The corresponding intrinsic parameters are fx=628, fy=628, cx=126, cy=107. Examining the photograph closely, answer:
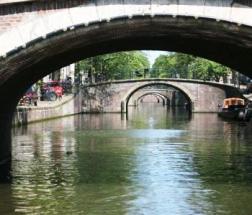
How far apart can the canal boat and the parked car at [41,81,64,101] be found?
589 inches

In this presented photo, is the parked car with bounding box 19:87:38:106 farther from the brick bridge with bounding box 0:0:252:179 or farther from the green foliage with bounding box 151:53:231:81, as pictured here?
the brick bridge with bounding box 0:0:252:179

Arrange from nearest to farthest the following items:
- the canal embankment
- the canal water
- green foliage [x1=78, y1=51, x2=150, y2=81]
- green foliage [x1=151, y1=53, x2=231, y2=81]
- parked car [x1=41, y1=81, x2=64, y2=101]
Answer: the canal water < the canal embankment < parked car [x1=41, y1=81, x2=64, y2=101] < green foliage [x1=78, y1=51, x2=150, y2=81] < green foliage [x1=151, y1=53, x2=231, y2=81]

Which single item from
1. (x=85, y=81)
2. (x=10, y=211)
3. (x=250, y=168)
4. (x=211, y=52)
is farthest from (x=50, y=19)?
(x=85, y=81)

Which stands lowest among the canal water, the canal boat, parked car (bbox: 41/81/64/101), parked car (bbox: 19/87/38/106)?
the canal water

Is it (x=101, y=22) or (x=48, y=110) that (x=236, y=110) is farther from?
(x=101, y=22)

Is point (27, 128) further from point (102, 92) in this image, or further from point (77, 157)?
point (102, 92)

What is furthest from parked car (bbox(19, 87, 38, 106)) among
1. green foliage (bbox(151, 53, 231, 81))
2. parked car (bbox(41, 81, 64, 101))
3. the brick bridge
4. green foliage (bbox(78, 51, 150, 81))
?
the brick bridge

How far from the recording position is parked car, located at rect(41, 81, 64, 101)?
51.8 meters

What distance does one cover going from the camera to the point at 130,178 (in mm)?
17234

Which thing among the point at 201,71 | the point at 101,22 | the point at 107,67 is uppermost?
the point at 107,67

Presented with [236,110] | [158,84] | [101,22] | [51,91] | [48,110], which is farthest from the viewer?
[158,84]

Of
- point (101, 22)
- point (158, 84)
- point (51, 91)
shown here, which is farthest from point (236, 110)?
point (101, 22)

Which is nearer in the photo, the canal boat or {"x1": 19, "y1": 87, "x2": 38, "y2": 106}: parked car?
{"x1": 19, "y1": 87, "x2": 38, "y2": 106}: parked car

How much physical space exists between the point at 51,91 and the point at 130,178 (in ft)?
118
